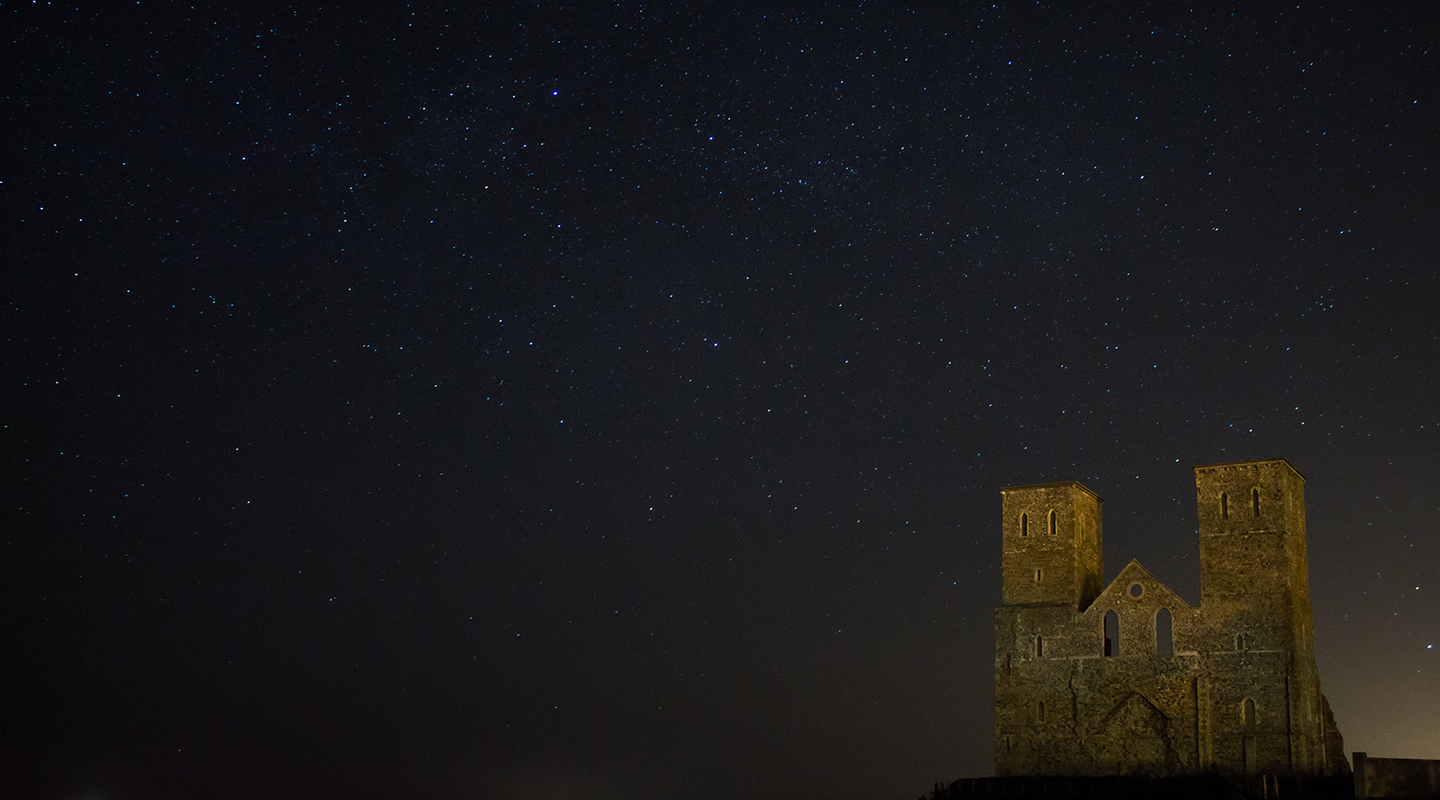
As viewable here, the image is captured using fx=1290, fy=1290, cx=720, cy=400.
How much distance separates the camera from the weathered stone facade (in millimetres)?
44625

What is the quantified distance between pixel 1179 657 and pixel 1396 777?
10.6 m

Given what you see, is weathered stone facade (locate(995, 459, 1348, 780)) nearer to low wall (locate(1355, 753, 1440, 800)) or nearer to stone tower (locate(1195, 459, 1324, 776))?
stone tower (locate(1195, 459, 1324, 776))

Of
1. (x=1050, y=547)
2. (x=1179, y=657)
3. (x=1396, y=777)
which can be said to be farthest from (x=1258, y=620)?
(x=1396, y=777)

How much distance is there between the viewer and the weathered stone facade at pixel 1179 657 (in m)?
44.6

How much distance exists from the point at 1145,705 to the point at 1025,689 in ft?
14.4

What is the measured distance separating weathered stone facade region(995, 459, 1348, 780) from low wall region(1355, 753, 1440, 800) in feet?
22.5

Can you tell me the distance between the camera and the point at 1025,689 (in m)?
48.5

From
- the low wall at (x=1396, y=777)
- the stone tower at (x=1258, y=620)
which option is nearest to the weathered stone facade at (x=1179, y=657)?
the stone tower at (x=1258, y=620)

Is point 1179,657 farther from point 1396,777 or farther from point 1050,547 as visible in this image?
point 1396,777

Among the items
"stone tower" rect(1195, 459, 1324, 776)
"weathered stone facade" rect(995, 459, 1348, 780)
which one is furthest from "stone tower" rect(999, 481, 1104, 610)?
"stone tower" rect(1195, 459, 1324, 776)

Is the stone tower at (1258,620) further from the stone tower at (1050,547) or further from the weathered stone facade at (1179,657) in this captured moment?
the stone tower at (1050,547)

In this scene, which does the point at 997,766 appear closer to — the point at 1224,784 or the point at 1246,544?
the point at 1224,784

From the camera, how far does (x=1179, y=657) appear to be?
46344 millimetres

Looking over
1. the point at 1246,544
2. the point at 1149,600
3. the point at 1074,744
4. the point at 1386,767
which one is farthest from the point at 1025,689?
the point at 1386,767
